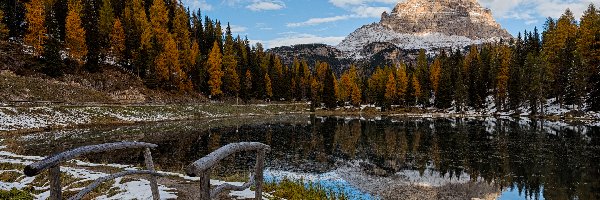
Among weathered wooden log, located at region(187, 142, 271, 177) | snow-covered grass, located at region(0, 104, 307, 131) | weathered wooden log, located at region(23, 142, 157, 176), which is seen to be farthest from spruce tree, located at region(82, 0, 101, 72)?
weathered wooden log, located at region(187, 142, 271, 177)

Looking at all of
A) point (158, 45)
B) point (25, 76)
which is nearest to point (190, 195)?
point (25, 76)

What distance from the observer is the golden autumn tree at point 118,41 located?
8212 centimetres

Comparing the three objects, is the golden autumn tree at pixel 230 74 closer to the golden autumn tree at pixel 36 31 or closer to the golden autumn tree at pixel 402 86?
the golden autumn tree at pixel 36 31

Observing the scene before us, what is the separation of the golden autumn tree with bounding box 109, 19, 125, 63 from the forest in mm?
229

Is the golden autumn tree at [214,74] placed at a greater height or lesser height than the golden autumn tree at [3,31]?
lesser

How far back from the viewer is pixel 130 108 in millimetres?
62156

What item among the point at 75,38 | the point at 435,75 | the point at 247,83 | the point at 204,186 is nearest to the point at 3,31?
the point at 75,38

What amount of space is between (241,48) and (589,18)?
83341 millimetres

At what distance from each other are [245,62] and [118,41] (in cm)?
3457

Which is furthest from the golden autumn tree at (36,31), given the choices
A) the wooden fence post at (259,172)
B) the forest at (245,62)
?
the wooden fence post at (259,172)

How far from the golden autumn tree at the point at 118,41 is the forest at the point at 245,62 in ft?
0.75

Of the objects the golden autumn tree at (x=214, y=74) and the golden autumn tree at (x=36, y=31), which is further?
the golden autumn tree at (x=214, y=74)

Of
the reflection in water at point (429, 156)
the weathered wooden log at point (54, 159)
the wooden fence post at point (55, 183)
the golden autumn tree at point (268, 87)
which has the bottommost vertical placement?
the reflection in water at point (429, 156)

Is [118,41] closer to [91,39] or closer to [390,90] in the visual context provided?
[91,39]
